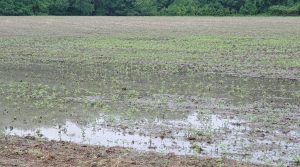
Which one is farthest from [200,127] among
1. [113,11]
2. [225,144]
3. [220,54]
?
[113,11]

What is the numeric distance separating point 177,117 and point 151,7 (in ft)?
270

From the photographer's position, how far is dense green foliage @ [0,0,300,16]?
8631cm

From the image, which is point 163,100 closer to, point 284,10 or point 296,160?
point 296,160

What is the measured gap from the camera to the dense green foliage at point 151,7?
86.3 m

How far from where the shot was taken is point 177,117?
42.1ft

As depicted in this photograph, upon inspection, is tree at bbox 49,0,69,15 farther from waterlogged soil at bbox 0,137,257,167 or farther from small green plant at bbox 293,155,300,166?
small green plant at bbox 293,155,300,166

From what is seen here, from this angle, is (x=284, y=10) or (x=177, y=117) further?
(x=284, y=10)

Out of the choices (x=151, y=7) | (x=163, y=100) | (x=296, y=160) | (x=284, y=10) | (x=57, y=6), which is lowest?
(x=151, y=7)

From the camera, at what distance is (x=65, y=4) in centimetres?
8781

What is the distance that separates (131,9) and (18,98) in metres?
79.1

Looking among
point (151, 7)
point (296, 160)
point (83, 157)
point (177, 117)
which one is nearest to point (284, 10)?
point (151, 7)

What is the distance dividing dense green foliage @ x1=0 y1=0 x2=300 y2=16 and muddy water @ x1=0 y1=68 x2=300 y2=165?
69913 millimetres

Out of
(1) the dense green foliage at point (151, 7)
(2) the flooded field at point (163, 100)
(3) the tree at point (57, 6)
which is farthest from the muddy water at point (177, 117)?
(3) the tree at point (57, 6)

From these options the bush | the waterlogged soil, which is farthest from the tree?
the waterlogged soil
